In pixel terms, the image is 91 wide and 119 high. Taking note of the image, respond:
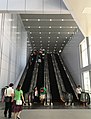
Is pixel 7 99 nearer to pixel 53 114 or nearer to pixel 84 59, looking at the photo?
pixel 53 114

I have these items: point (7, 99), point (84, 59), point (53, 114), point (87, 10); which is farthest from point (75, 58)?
point (7, 99)

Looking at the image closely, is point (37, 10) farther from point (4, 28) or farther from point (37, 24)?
point (37, 24)

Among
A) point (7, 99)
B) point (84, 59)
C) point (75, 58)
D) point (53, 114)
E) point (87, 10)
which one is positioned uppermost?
point (87, 10)

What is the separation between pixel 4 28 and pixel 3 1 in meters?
4.70

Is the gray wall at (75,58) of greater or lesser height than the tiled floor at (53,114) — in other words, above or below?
above

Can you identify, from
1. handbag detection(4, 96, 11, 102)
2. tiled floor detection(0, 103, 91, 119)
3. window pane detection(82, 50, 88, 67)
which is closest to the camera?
tiled floor detection(0, 103, 91, 119)

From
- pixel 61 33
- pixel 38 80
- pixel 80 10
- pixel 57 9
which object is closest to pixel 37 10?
pixel 57 9

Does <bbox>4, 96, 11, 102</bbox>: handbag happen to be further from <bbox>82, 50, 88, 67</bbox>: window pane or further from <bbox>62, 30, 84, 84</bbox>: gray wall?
<bbox>62, 30, 84, 84</bbox>: gray wall

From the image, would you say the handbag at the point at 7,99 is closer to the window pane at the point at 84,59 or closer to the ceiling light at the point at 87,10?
the ceiling light at the point at 87,10

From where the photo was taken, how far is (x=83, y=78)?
16547 millimetres

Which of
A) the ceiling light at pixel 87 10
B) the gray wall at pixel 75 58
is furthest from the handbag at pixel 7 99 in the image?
the gray wall at pixel 75 58

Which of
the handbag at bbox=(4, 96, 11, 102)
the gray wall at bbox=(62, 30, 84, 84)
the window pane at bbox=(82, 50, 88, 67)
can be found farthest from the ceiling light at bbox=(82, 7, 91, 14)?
the gray wall at bbox=(62, 30, 84, 84)

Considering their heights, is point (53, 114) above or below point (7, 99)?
below

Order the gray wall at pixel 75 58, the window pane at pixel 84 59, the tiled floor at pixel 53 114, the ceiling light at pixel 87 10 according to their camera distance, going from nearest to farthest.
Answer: the tiled floor at pixel 53 114 < the ceiling light at pixel 87 10 < the window pane at pixel 84 59 < the gray wall at pixel 75 58
